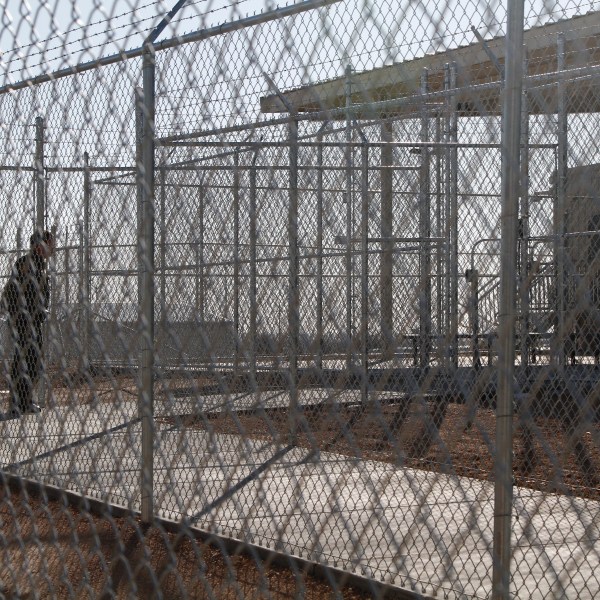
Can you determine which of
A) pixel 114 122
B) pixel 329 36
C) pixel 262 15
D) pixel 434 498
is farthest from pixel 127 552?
pixel 329 36

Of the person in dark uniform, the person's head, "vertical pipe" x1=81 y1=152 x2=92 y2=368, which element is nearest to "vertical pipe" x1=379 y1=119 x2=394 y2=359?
"vertical pipe" x1=81 y1=152 x2=92 y2=368

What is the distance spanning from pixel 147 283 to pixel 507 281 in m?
1.70

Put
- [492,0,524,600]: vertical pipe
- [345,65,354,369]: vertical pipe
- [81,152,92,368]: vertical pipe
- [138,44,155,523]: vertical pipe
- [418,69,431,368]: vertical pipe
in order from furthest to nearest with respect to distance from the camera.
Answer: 1. [418,69,431,368]: vertical pipe
2. [81,152,92,368]: vertical pipe
3. [345,65,354,369]: vertical pipe
4. [138,44,155,523]: vertical pipe
5. [492,0,524,600]: vertical pipe

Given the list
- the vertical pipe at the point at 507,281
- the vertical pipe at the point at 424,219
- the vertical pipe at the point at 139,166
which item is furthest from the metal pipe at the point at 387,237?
the vertical pipe at the point at 507,281

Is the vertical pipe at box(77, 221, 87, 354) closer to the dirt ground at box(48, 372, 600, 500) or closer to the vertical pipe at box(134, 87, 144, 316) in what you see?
the vertical pipe at box(134, 87, 144, 316)

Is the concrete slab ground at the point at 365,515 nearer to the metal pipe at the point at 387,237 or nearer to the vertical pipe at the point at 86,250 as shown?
the vertical pipe at the point at 86,250

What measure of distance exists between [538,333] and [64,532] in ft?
9.83

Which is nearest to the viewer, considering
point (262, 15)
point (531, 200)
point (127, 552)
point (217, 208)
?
point (262, 15)

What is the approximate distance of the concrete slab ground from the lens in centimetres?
421

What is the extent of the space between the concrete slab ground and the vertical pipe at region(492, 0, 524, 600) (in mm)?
464

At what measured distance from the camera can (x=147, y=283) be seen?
4.16m

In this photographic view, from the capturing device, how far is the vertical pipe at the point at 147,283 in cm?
366

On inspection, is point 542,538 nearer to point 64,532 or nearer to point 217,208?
point 64,532

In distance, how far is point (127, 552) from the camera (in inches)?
212
